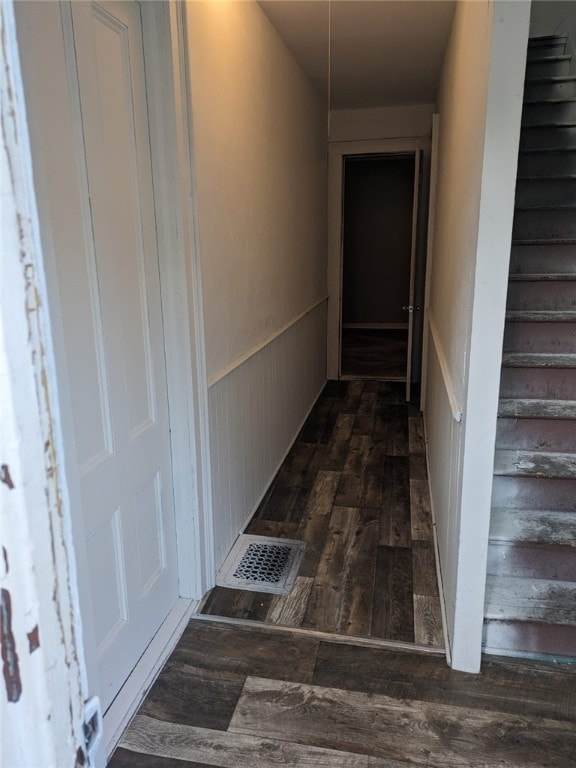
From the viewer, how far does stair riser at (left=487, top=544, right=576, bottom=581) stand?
6.04 ft

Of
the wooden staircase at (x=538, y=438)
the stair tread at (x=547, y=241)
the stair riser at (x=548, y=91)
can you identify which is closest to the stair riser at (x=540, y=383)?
the wooden staircase at (x=538, y=438)

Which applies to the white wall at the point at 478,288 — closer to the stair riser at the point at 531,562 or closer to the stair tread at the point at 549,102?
the stair riser at the point at 531,562

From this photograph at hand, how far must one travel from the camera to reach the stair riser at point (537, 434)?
2014 millimetres

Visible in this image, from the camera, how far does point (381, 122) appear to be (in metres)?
4.83

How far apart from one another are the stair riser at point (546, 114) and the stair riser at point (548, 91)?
0.15 meters

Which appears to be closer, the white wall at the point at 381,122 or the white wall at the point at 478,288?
the white wall at the point at 478,288

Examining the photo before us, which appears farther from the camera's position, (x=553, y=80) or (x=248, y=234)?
(x=553, y=80)

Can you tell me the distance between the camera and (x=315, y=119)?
4.26 meters

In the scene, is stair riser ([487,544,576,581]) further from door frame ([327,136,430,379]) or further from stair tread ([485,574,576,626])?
door frame ([327,136,430,379])

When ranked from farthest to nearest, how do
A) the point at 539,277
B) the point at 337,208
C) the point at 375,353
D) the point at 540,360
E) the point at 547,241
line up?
the point at 375,353, the point at 337,208, the point at 547,241, the point at 539,277, the point at 540,360

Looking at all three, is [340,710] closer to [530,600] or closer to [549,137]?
[530,600]

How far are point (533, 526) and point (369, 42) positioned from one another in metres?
2.91

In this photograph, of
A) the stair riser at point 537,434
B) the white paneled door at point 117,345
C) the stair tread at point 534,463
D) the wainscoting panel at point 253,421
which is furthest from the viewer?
the wainscoting panel at point 253,421

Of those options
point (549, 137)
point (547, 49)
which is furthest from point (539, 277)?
point (547, 49)
